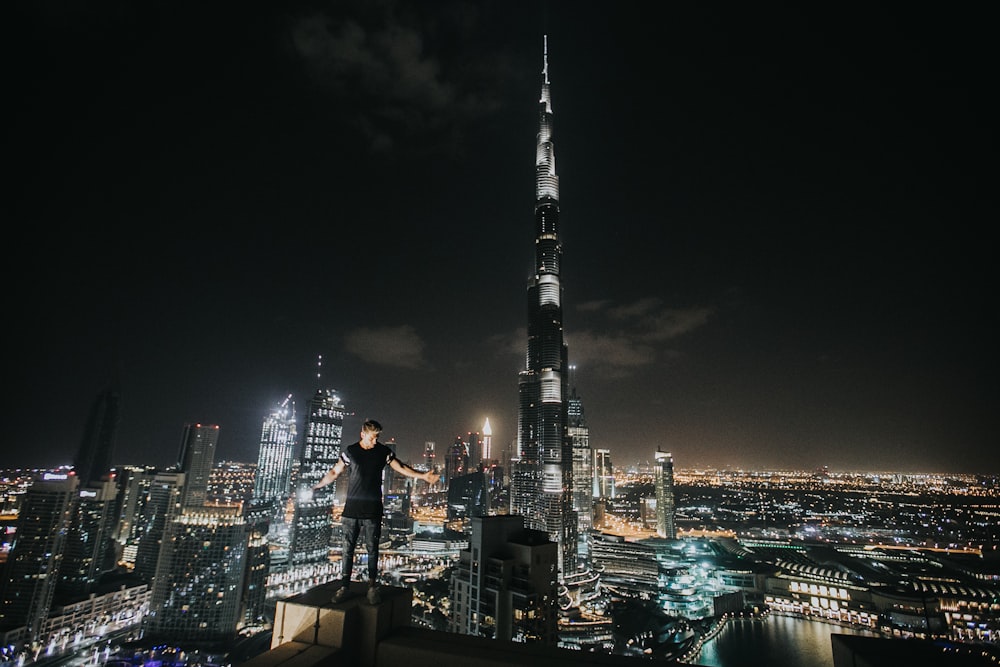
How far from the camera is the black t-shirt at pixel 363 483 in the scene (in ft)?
16.5

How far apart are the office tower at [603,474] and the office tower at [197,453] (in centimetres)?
12936

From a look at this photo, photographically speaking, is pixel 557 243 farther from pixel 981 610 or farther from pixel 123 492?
pixel 123 492

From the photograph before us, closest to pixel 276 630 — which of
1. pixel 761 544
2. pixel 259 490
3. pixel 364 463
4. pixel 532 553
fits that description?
pixel 364 463

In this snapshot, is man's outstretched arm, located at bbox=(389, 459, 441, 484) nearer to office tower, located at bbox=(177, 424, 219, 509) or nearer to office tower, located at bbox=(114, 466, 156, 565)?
office tower, located at bbox=(114, 466, 156, 565)

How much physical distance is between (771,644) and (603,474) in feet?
426

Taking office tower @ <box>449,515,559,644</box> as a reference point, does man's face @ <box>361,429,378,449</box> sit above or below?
above

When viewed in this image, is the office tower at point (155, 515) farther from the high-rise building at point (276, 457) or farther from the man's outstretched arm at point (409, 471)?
the man's outstretched arm at point (409, 471)

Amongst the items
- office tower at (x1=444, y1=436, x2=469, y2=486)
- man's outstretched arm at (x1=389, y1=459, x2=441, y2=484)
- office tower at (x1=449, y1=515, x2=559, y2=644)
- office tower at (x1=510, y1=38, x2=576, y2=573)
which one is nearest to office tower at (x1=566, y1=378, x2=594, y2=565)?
office tower at (x1=510, y1=38, x2=576, y2=573)

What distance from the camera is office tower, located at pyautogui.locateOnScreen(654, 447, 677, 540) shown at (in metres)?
105

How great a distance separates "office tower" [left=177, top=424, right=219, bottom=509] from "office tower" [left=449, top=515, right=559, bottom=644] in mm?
117213

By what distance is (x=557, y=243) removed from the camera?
379 feet

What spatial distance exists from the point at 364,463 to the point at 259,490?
148312mm

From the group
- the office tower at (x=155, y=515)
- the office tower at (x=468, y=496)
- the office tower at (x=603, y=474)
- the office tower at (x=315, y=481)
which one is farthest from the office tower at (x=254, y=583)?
the office tower at (x=603, y=474)

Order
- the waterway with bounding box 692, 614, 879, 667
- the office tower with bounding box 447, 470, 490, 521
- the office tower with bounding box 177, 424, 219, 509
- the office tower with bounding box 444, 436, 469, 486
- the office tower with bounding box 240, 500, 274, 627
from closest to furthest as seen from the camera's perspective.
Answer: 1. the waterway with bounding box 692, 614, 879, 667
2. the office tower with bounding box 240, 500, 274, 627
3. the office tower with bounding box 177, 424, 219, 509
4. the office tower with bounding box 447, 470, 490, 521
5. the office tower with bounding box 444, 436, 469, 486
